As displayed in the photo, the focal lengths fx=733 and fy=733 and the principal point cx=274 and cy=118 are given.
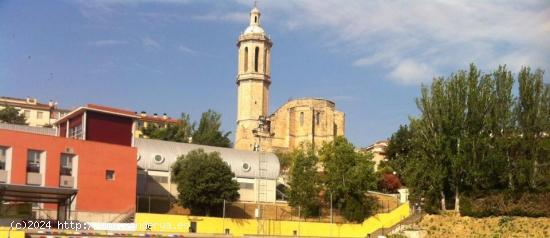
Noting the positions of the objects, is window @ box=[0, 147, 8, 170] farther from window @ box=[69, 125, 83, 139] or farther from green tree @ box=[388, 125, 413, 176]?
green tree @ box=[388, 125, 413, 176]

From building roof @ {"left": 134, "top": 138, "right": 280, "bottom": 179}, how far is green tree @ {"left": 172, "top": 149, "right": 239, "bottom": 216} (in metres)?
4.20

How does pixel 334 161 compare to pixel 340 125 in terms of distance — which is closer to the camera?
pixel 334 161

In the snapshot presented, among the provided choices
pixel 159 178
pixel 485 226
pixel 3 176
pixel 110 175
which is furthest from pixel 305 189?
pixel 3 176

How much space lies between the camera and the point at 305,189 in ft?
187

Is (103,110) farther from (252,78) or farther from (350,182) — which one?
(252,78)

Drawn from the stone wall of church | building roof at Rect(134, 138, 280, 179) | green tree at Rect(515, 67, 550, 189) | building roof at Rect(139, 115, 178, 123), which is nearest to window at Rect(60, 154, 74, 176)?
building roof at Rect(134, 138, 280, 179)

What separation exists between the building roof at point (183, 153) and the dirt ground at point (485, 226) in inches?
694

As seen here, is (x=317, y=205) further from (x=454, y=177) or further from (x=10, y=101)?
(x=10, y=101)

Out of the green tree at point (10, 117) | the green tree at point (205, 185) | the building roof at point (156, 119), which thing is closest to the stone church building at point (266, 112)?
the building roof at point (156, 119)

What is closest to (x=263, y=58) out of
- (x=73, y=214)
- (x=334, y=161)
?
(x=334, y=161)

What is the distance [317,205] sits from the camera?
188 ft

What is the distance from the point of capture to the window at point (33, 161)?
43.8 meters

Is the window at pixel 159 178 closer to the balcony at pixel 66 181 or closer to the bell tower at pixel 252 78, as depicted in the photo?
the balcony at pixel 66 181

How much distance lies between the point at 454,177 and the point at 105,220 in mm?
24239
